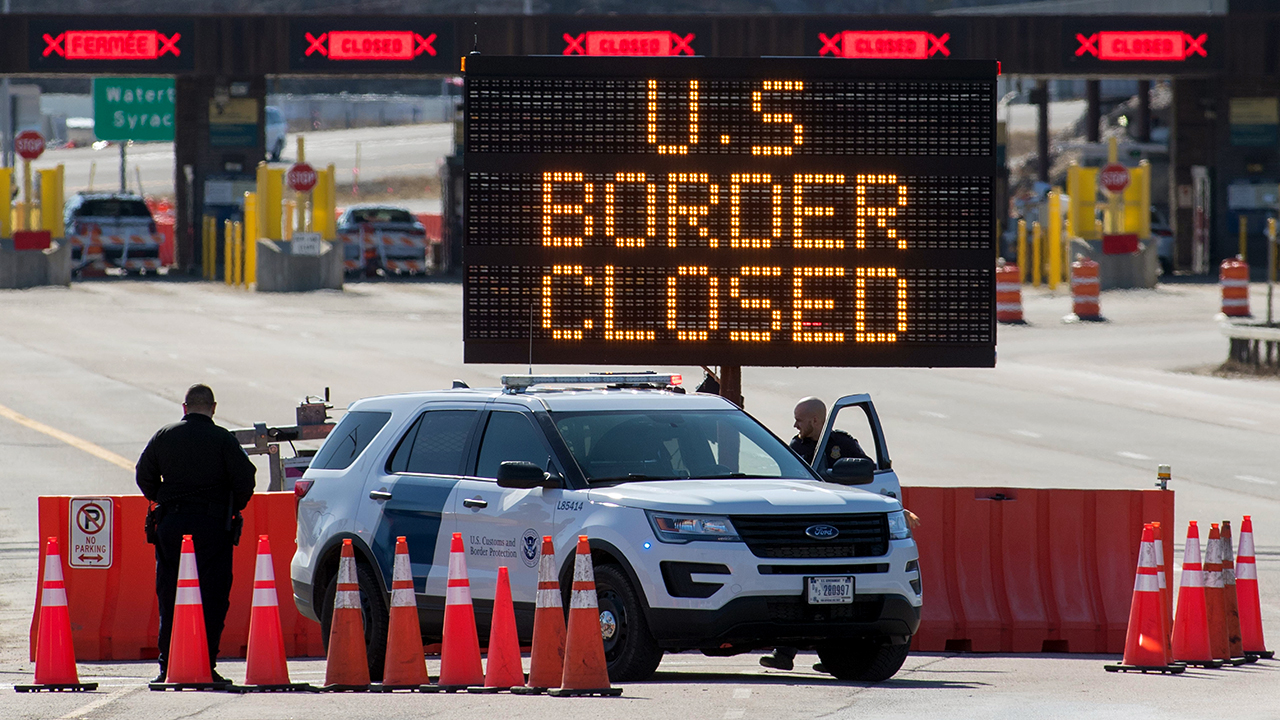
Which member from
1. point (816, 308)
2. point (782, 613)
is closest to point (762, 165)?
point (816, 308)

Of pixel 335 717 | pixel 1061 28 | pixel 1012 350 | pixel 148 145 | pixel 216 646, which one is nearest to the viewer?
pixel 335 717

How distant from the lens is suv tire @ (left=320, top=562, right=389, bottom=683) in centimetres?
1080

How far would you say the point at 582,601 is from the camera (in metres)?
9.23

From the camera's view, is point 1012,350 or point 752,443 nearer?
point 752,443

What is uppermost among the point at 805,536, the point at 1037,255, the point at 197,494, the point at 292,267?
the point at 1037,255

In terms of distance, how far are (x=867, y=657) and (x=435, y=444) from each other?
264 centimetres

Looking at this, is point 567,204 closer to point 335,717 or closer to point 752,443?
point 752,443

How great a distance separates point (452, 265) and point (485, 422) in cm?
4205

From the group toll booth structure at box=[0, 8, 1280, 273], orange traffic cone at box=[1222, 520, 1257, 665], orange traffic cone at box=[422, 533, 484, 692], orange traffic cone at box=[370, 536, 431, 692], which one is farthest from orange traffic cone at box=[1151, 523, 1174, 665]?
toll booth structure at box=[0, 8, 1280, 273]

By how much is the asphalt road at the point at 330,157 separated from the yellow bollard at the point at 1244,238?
4477 cm

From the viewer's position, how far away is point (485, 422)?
10.9 meters

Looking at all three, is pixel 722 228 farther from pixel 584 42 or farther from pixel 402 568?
pixel 584 42

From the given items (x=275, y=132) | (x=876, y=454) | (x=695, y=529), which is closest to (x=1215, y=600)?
(x=876, y=454)

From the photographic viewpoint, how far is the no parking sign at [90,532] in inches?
496
